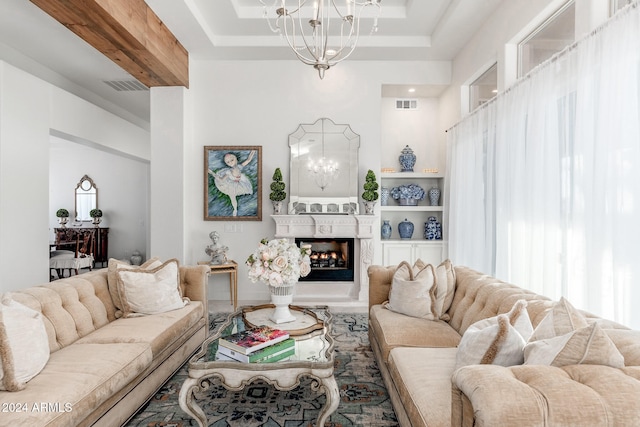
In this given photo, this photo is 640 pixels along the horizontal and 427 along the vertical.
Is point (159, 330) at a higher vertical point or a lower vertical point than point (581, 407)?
lower

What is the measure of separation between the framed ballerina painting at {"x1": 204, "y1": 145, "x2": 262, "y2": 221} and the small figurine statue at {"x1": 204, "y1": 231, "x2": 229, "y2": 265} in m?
0.33

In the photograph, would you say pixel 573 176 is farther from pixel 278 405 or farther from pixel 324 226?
pixel 324 226

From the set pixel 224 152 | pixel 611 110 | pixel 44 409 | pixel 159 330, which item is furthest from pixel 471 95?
pixel 44 409

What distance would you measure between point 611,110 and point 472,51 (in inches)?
106

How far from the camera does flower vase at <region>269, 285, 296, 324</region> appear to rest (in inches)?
109

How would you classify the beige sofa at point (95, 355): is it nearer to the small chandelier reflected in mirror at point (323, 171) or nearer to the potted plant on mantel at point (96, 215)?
the small chandelier reflected in mirror at point (323, 171)

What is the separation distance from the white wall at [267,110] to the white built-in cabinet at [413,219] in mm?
590

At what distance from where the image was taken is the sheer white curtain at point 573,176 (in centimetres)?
209

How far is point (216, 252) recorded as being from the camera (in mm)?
4863

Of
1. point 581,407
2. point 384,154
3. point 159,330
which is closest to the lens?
point 581,407

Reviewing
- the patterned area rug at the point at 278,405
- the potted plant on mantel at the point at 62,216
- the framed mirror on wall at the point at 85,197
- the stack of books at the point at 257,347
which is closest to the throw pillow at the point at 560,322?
the patterned area rug at the point at 278,405

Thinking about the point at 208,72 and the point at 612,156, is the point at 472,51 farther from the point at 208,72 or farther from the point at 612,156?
the point at 208,72

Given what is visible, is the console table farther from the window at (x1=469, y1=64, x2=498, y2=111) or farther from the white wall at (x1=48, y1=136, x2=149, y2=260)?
the window at (x1=469, y1=64, x2=498, y2=111)

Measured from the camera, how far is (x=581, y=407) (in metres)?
1.05
